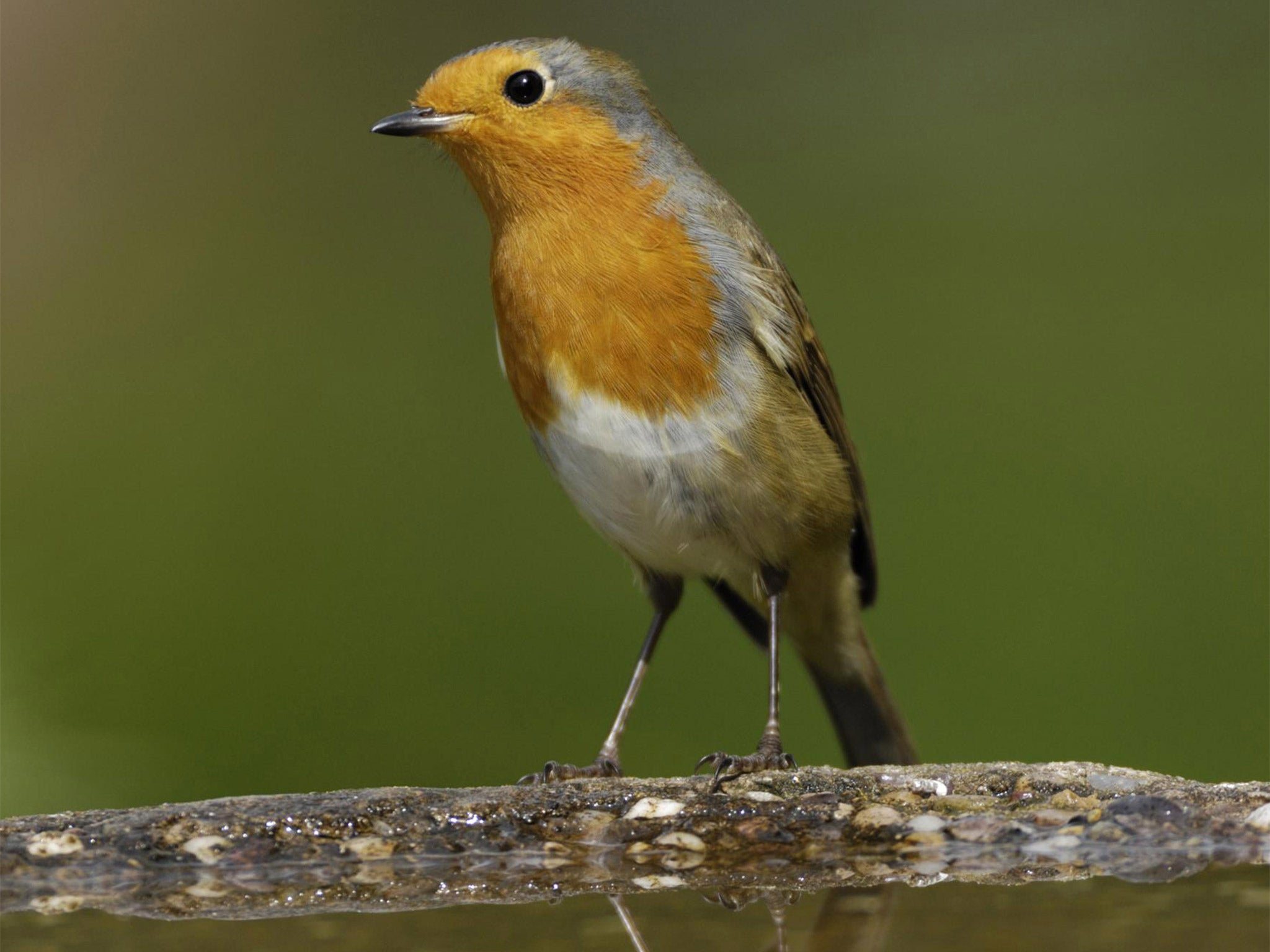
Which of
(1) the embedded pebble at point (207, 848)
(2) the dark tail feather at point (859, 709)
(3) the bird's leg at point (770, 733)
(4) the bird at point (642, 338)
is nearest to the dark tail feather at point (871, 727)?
(2) the dark tail feather at point (859, 709)

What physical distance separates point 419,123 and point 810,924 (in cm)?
190

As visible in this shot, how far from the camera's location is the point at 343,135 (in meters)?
6.59

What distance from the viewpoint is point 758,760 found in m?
2.97

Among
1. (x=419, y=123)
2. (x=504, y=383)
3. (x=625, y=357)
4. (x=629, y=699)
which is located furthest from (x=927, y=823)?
(x=504, y=383)

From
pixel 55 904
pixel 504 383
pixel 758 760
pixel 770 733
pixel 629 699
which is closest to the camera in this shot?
pixel 55 904

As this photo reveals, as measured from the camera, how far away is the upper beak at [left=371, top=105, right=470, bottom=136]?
3225 mm

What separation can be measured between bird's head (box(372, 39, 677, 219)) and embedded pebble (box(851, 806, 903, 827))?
143cm

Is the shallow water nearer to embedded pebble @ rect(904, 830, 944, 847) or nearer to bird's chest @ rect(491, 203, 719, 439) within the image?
embedded pebble @ rect(904, 830, 944, 847)

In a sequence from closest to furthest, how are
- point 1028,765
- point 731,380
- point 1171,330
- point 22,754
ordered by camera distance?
point 1028,765 < point 731,380 < point 22,754 < point 1171,330

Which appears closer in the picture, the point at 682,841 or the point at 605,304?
the point at 682,841

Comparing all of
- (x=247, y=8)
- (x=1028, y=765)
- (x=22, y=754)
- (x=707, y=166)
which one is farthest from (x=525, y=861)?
(x=247, y=8)

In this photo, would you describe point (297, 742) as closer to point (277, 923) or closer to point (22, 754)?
point (22, 754)

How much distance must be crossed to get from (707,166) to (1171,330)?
79.3 inches

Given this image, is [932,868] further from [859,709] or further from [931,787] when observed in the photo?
[859,709]
